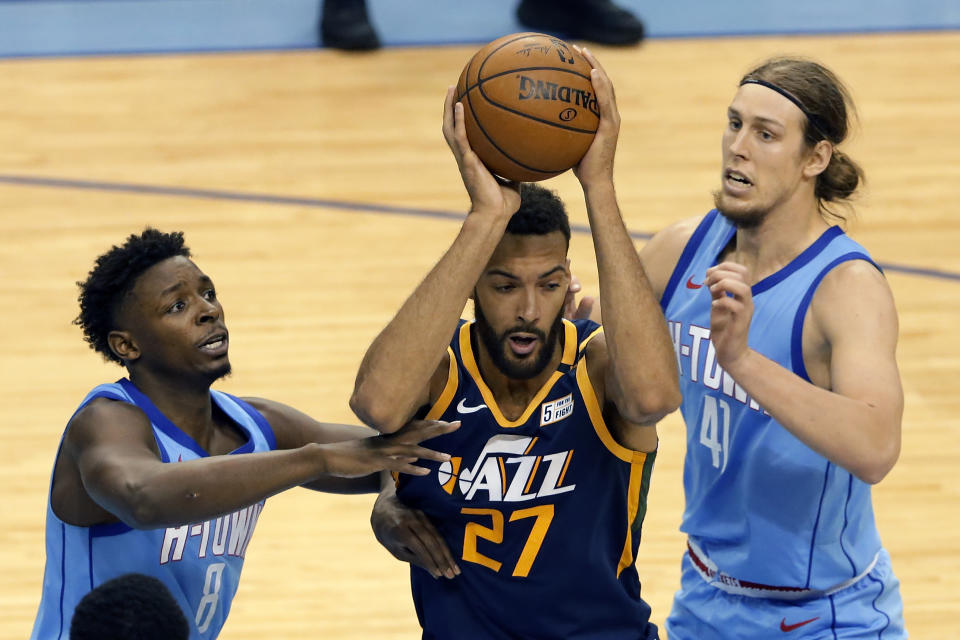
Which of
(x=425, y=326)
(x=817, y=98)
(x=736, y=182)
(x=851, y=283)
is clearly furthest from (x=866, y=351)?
(x=425, y=326)

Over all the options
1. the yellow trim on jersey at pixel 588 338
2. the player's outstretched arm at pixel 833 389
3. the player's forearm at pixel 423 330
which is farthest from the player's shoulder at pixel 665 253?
the player's forearm at pixel 423 330

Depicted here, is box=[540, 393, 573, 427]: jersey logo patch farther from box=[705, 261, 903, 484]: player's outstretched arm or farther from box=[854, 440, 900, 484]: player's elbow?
box=[854, 440, 900, 484]: player's elbow

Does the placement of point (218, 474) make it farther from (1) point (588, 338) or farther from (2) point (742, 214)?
(2) point (742, 214)

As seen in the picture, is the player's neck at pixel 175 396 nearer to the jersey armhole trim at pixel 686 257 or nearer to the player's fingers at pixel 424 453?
Result: the player's fingers at pixel 424 453

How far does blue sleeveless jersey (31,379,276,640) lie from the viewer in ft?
11.4

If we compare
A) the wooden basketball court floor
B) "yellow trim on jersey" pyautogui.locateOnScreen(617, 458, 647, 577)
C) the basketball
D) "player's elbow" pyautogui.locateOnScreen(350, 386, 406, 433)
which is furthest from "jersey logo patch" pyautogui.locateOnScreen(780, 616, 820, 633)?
the basketball

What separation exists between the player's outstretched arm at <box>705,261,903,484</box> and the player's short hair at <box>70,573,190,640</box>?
1308 mm

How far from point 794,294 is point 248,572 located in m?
2.76

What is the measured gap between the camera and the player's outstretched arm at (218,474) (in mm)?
3141

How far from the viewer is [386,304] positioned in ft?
24.1

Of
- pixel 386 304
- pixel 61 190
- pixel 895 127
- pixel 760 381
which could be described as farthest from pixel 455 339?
pixel 895 127

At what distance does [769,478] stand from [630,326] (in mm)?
793

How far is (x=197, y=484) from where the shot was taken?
124 inches

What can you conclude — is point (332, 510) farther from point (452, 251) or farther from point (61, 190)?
point (61, 190)
